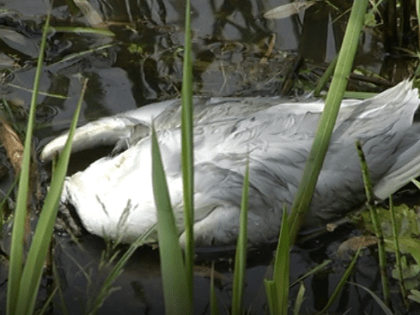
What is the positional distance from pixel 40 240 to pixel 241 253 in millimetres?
459

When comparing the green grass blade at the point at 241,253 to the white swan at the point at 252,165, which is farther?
the white swan at the point at 252,165

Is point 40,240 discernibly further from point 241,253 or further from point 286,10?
point 286,10

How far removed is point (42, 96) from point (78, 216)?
2.40 ft

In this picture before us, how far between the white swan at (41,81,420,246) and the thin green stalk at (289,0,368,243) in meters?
0.45

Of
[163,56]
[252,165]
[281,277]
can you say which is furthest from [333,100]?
[163,56]

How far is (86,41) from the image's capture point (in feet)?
11.8

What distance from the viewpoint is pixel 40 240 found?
1.89 metres

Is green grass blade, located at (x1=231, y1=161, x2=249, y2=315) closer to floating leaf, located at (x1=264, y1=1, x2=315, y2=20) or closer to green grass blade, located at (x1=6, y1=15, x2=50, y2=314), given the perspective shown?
green grass blade, located at (x1=6, y1=15, x2=50, y2=314)

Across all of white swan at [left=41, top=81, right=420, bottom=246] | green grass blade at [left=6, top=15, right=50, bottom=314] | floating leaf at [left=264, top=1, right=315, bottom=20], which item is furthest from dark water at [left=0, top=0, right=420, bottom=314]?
green grass blade at [left=6, top=15, right=50, bottom=314]

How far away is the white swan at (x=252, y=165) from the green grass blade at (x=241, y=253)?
20.5 inches

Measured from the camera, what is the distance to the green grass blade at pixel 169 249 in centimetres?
177

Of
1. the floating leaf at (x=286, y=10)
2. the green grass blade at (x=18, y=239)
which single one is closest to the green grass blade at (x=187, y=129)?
the green grass blade at (x=18, y=239)

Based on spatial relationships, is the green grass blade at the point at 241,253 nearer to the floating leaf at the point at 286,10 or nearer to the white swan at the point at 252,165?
the white swan at the point at 252,165

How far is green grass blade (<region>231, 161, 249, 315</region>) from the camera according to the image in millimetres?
1939
